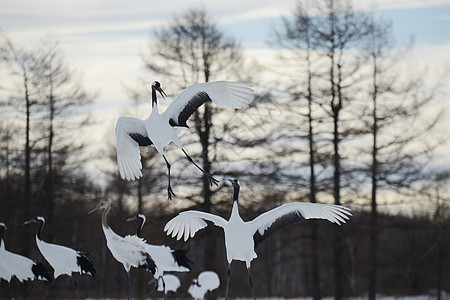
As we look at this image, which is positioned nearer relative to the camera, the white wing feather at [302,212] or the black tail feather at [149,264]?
the white wing feather at [302,212]

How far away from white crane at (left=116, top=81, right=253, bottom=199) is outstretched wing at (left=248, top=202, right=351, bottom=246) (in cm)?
81

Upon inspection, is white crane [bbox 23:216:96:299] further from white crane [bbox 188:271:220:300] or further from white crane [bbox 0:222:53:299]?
white crane [bbox 188:271:220:300]

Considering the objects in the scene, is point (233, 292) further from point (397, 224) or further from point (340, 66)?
point (340, 66)

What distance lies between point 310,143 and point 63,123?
644cm

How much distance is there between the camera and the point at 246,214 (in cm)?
1753

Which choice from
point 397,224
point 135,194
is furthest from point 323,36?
point 135,194

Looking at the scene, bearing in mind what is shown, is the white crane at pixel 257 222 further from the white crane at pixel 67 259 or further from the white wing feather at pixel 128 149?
the white crane at pixel 67 259

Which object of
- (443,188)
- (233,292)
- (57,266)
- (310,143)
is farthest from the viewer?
(233,292)

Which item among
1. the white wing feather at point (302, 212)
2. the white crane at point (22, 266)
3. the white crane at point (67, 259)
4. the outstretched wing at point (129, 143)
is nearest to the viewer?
the white wing feather at point (302, 212)

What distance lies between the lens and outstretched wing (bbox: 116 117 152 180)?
9.80 metres

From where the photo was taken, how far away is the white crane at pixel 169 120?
8602 mm

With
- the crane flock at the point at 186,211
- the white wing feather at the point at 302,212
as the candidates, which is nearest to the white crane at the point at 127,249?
the crane flock at the point at 186,211

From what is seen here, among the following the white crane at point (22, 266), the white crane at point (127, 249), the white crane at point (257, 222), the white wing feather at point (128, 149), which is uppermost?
the white wing feather at point (128, 149)

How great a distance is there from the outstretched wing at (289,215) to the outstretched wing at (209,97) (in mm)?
1555
